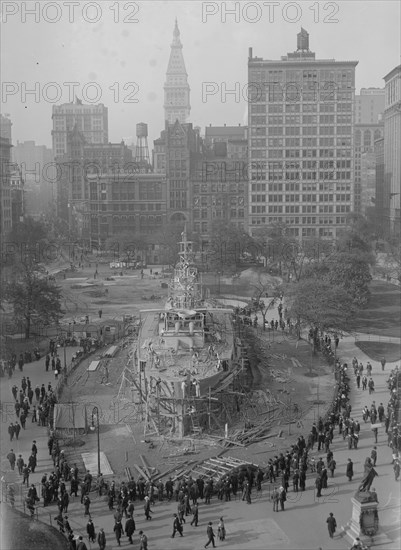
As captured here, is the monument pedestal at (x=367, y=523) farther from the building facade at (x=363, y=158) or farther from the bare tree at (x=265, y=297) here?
the building facade at (x=363, y=158)

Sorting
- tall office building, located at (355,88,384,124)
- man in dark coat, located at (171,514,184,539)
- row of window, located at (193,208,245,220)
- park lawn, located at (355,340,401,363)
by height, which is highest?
tall office building, located at (355,88,384,124)

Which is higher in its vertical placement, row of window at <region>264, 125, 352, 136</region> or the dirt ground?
row of window at <region>264, 125, 352, 136</region>

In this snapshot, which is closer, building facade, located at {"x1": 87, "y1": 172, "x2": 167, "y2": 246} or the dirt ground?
the dirt ground

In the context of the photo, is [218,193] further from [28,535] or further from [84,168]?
[28,535]

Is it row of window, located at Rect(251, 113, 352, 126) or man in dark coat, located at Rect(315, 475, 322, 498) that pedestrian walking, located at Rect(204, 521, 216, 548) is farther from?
row of window, located at Rect(251, 113, 352, 126)

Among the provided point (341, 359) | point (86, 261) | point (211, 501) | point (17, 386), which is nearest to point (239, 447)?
point (211, 501)

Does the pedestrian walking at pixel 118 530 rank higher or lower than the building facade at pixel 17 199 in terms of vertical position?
lower

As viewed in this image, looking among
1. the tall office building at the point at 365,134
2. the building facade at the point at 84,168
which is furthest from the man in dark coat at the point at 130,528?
the tall office building at the point at 365,134

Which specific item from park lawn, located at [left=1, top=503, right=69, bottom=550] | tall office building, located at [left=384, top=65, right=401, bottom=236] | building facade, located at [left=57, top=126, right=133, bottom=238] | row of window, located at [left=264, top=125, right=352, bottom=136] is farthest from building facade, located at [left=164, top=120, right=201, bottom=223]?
park lawn, located at [left=1, top=503, right=69, bottom=550]
